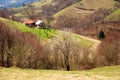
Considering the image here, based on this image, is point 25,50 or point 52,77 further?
point 25,50

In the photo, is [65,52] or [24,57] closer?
[24,57]

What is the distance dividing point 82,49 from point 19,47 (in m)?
39.2

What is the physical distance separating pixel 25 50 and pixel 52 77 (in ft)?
147

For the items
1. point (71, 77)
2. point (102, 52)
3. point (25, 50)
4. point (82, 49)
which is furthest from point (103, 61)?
point (71, 77)

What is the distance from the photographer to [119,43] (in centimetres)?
9762

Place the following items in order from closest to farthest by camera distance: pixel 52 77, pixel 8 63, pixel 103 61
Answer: pixel 52 77 < pixel 8 63 < pixel 103 61

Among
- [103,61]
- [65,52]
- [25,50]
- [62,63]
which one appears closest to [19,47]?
[25,50]

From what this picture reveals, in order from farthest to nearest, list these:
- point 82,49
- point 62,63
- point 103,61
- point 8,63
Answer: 1. point 82,49
2. point 103,61
3. point 62,63
4. point 8,63

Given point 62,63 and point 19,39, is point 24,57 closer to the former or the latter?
point 19,39

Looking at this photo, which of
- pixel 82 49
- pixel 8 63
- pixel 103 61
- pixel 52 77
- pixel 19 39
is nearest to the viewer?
pixel 52 77

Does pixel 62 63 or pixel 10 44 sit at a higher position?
pixel 10 44

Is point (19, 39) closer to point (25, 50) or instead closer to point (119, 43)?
point (25, 50)

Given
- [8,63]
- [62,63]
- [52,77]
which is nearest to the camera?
[52,77]

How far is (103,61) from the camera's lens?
9450 cm
